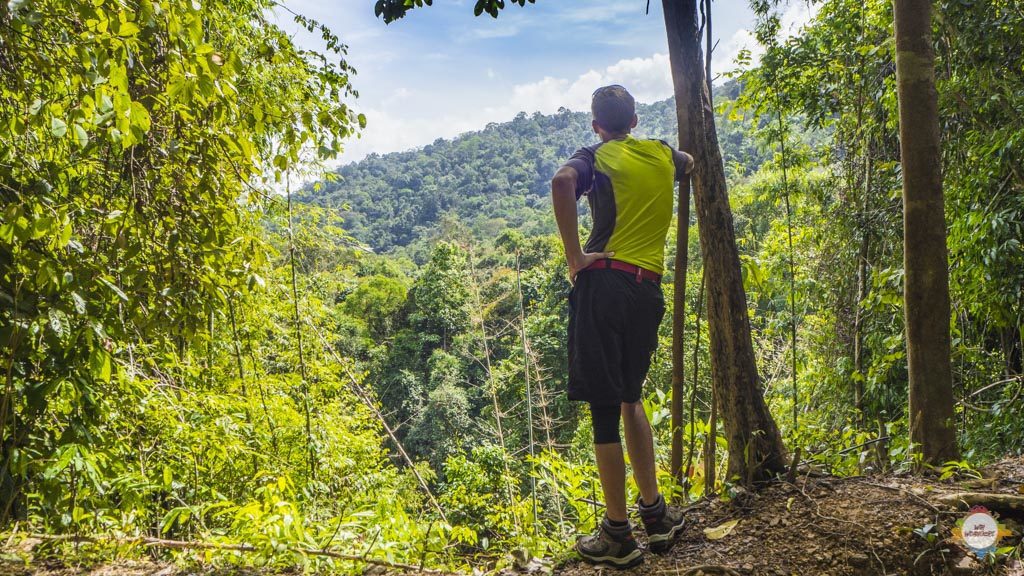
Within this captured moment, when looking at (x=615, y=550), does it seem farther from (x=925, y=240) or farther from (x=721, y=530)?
(x=925, y=240)

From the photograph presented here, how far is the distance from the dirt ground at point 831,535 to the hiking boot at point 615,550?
1.2 inches

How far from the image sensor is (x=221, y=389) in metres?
7.74

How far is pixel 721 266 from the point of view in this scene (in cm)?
238

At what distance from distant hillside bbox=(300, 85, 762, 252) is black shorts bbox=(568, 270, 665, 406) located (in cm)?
6066

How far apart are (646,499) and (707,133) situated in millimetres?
1446

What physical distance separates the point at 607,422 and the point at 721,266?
32.8 inches

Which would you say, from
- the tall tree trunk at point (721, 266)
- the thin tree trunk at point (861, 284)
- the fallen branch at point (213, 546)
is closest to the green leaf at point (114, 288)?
the fallen branch at point (213, 546)

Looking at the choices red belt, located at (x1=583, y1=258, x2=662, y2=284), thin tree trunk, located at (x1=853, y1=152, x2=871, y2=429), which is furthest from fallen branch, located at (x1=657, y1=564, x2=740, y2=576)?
thin tree trunk, located at (x1=853, y1=152, x2=871, y2=429)

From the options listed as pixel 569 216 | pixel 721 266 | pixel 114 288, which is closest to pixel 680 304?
pixel 721 266

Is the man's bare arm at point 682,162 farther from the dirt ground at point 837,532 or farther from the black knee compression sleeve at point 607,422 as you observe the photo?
the dirt ground at point 837,532

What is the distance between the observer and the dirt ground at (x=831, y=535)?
1.84m

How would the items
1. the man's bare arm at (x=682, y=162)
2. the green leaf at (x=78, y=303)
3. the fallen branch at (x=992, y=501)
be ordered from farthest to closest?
the man's bare arm at (x=682, y=162) → the fallen branch at (x=992, y=501) → the green leaf at (x=78, y=303)

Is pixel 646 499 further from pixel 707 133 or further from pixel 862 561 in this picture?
pixel 707 133

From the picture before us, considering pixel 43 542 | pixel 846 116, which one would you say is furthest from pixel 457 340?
pixel 43 542
